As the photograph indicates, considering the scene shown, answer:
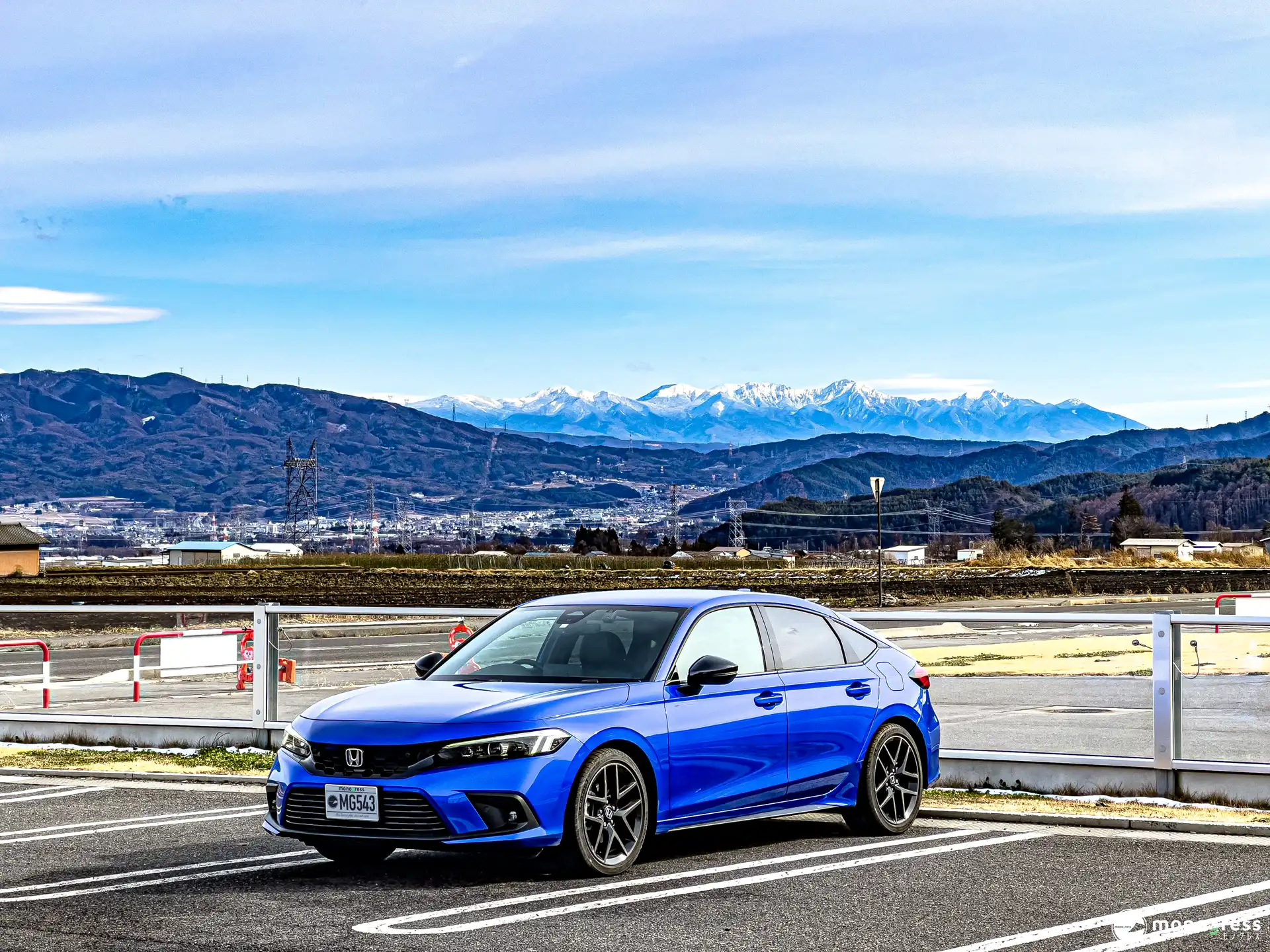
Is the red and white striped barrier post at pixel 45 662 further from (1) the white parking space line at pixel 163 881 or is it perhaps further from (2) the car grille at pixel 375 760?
(2) the car grille at pixel 375 760

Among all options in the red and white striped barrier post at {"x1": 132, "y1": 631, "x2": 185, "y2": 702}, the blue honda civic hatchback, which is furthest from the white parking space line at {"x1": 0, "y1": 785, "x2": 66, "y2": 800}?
the blue honda civic hatchback

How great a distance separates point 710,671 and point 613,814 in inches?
39.4

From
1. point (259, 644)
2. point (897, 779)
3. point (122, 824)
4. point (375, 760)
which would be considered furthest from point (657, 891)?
point (259, 644)

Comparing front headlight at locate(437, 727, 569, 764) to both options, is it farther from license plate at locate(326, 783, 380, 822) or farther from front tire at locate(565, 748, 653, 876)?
license plate at locate(326, 783, 380, 822)

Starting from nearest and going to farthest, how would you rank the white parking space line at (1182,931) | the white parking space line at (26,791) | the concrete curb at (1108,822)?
the white parking space line at (1182,931) < the concrete curb at (1108,822) < the white parking space line at (26,791)

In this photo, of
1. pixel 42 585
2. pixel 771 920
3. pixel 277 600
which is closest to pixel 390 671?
pixel 771 920

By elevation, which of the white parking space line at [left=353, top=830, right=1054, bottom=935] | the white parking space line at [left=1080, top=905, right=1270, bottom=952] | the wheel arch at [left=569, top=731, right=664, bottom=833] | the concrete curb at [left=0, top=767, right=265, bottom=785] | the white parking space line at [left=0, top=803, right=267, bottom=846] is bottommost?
the white parking space line at [left=1080, top=905, right=1270, bottom=952]

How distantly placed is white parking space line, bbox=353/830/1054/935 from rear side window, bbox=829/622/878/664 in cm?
125

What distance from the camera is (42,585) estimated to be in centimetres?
8469

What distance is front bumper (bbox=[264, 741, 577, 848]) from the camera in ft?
27.9

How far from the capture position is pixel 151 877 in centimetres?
920

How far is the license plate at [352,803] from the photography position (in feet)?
28.3

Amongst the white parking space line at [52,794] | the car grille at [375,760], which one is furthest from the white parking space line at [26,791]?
the car grille at [375,760]

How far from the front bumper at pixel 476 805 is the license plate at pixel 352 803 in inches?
1.2
